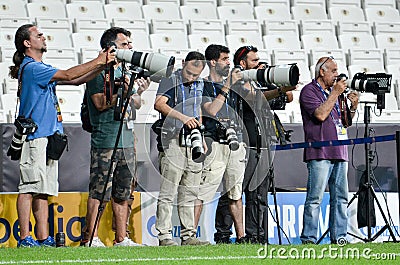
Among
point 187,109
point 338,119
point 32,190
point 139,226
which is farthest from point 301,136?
point 32,190

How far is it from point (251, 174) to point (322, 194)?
2.30ft

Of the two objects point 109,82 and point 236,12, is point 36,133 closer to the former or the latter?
point 109,82

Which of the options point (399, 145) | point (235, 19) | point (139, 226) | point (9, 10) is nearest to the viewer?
point (399, 145)

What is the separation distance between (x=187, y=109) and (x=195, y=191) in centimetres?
79

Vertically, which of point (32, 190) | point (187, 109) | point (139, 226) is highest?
point (187, 109)

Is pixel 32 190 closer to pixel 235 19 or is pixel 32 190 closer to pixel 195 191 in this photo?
pixel 195 191

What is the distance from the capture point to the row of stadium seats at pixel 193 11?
1327 centimetres

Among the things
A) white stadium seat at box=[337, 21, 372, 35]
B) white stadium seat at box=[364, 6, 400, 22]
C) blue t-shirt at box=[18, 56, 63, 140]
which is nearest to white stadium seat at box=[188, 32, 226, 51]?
white stadium seat at box=[337, 21, 372, 35]

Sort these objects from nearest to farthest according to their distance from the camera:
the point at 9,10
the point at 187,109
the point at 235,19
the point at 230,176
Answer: the point at 187,109 < the point at 230,176 < the point at 9,10 < the point at 235,19

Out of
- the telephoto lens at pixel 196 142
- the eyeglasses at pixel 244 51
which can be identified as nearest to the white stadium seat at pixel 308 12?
the eyeglasses at pixel 244 51

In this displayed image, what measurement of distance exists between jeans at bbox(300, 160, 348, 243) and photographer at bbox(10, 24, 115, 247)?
2436 millimetres

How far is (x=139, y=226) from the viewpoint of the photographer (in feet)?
31.1

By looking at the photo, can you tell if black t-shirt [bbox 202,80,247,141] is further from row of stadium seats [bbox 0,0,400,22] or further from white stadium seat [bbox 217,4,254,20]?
white stadium seat [bbox 217,4,254,20]

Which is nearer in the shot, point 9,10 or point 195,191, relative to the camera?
point 195,191
